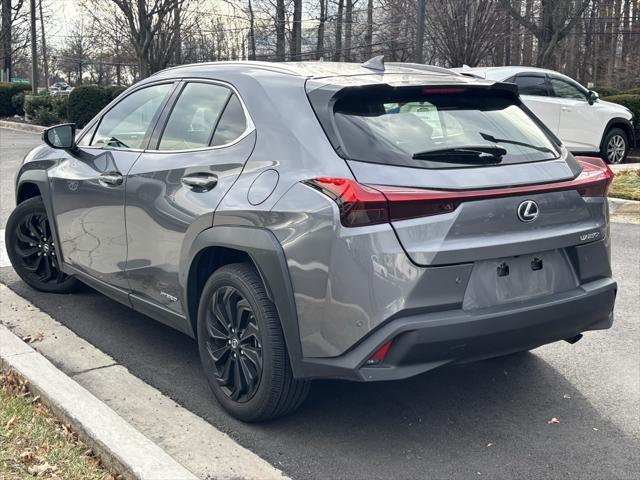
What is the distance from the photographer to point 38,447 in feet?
11.0

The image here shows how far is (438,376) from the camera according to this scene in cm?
438

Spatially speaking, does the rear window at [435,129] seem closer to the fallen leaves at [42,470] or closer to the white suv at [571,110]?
the fallen leaves at [42,470]

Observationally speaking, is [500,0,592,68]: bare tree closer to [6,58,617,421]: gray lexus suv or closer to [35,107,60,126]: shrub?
[35,107,60,126]: shrub

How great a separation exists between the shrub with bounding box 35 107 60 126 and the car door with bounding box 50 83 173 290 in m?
21.5

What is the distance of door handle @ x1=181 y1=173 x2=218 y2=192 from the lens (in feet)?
12.5

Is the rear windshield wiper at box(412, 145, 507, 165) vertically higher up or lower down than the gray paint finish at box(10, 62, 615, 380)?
higher up

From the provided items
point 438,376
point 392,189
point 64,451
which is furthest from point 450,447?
point 64,451

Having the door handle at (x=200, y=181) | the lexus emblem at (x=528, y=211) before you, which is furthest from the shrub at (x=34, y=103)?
the lexus emblem at (x=528, y=211)

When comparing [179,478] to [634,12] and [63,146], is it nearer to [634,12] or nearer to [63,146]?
[63,146]

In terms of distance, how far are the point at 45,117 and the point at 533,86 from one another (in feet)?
58.1

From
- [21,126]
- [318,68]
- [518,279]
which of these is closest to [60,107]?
[21,126]

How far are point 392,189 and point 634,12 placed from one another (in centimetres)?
3817

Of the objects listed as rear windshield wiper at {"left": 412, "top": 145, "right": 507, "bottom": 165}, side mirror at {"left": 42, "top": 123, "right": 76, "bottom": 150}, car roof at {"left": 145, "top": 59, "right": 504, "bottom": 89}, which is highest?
car roof at {"left": 145, "top": 59, "right": 504, "bottom": 89}

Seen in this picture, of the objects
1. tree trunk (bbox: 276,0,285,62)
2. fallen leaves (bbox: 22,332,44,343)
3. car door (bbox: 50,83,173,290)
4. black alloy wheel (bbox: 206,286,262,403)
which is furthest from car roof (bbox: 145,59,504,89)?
tree trunk (bbox: 276,0,285,62)
